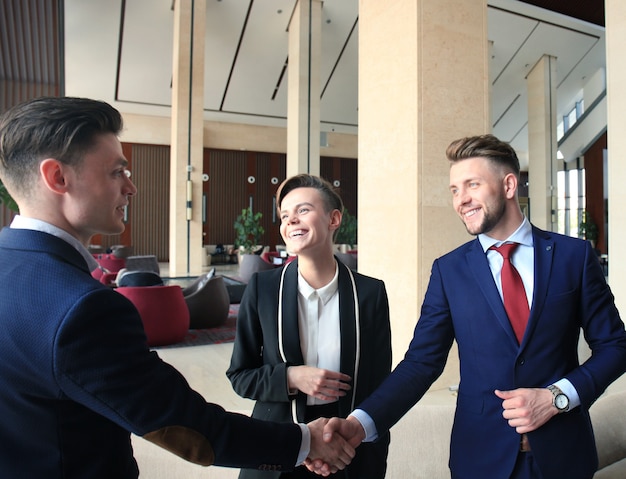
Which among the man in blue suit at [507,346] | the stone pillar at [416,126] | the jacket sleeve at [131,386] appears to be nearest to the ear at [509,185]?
the man in blue suit at [507,346]

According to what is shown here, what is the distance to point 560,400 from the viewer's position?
1448 mm

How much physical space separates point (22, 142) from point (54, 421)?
59 centimetres

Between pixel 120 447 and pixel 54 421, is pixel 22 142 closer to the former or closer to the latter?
pixel 54 421

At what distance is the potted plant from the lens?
21828 millimetres

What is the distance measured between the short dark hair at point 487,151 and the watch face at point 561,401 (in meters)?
0.69

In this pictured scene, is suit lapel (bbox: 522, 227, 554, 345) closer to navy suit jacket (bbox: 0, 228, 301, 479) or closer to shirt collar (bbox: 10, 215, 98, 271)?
navy suit jacket (bbox: 0, 228, 301, 479)

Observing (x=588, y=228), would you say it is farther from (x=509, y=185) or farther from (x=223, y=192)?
(x=509, y=185)

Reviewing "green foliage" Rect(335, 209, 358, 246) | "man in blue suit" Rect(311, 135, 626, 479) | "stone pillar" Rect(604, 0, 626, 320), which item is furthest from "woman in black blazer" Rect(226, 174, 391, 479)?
"green foliage" Rect(335, 209, 358, 246)

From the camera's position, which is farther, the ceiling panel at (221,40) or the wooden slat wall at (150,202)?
the wooden slat wall at (150,202)

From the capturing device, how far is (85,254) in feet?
3.82

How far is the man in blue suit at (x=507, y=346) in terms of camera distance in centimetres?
147

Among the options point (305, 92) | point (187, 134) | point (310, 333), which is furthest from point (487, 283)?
point (187, 134)

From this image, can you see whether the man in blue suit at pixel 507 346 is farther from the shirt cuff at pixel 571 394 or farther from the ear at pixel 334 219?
the ear at pixel 334 219

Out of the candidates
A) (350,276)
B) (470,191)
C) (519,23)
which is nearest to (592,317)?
(470,191)
